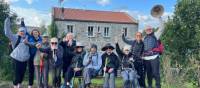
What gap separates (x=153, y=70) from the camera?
38.0ft

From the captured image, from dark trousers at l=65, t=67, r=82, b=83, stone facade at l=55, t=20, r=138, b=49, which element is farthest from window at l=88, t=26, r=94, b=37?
dark trousers at l=65, t=67, r=82, b=83

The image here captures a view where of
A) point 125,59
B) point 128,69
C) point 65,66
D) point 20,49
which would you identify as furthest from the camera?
point 65,66

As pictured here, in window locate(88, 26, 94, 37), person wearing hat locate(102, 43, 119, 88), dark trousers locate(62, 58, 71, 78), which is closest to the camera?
person wearing hat locate(102, 43, 119, 88)

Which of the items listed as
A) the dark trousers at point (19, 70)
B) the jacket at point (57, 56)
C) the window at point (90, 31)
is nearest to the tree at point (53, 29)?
the window at point (90, 31)

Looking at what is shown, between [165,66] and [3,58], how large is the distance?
362 inches

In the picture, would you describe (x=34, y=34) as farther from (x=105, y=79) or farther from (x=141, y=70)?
(x=141, y=70)

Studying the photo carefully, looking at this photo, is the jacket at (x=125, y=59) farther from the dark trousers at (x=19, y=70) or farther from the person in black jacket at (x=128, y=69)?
the dark trousers at (x=19, y=70)

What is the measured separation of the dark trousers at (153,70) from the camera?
11.5 m

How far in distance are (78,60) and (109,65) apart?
81 centimetres

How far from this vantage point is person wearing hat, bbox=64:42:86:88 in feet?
38.8

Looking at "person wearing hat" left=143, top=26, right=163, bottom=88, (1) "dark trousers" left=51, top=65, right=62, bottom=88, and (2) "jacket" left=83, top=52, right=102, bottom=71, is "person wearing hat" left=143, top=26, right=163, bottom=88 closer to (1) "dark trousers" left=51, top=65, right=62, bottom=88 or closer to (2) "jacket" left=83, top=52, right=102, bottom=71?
(2) "jacket" left=83, top=52, right=102, bottom=71

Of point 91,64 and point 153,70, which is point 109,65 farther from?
point 153,70

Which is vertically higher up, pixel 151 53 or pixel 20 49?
pixel 20 49

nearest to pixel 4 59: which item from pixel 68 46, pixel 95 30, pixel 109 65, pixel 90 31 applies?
pixel 68 46
